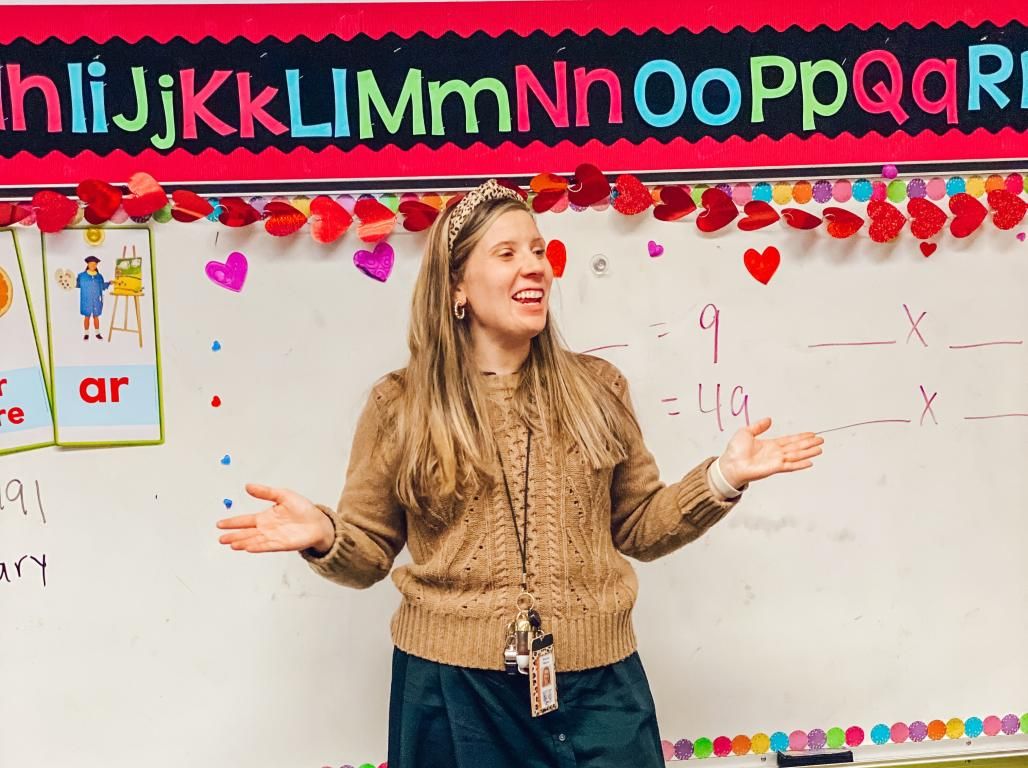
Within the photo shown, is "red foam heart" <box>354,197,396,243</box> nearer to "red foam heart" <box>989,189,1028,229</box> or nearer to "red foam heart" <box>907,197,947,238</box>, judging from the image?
"red foam heart" <box>907,197,947,238</box>

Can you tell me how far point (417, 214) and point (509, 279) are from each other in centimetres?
39

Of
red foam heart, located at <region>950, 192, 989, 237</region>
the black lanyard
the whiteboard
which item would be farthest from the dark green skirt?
red foam heart, located at <region>950, 192, 989, 237</region>

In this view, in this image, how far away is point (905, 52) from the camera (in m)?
1.88

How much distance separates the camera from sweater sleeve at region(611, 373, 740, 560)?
4.82 feet

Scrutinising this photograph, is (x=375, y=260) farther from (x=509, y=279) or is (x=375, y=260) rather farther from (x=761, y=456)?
(x=761, y=456)

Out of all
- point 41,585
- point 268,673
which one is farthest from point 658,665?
point 41,585

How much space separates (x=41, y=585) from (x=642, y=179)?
46.7 inches

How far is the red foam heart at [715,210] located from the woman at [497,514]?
0.45m

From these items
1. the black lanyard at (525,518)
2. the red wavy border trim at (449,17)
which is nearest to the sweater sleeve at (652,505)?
the black lanyard at (525,518)

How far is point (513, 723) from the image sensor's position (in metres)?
1.42

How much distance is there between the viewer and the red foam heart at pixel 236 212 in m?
1.78

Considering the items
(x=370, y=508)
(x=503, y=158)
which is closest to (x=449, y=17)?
(x=503, y=158)

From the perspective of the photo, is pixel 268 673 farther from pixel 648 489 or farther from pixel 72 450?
Answer: pixel 648 489

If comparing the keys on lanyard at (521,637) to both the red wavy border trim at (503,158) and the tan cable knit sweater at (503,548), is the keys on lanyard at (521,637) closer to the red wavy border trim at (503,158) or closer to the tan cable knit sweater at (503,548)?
the tan cable knit sweater at (503,548)
